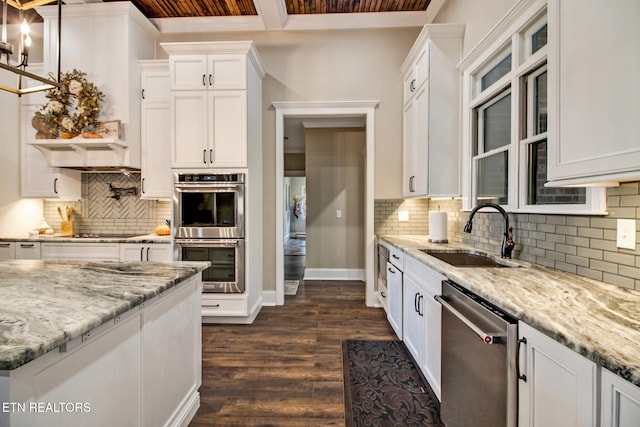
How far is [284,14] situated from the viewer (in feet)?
11.3

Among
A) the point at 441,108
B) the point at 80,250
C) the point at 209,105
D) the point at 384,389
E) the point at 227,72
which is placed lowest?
the point at 384,389

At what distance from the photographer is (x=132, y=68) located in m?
3.28

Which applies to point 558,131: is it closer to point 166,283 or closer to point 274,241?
point 166,283

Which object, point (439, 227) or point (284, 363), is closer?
point (284, 363)

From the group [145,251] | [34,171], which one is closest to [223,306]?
[145,251]

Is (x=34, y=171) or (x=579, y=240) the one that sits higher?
(x=34, y=171)

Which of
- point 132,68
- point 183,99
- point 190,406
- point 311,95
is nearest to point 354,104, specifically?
point 311,95

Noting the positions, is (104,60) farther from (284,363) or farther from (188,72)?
(284,363)

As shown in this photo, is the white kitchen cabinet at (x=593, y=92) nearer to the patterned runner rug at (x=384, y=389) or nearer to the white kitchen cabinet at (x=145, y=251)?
the patterned runner rug at (x=384, y=389)

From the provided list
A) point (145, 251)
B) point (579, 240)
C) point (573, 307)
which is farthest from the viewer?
point (145, 251)

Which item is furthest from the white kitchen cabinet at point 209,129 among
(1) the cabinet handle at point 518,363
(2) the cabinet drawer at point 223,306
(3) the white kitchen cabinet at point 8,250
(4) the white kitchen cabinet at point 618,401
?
(4) the white kitchen cabinet at point 618,401

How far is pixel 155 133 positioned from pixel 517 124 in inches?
134

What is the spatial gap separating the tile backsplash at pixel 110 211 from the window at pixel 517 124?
3.48m

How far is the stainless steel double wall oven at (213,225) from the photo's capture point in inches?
120
